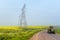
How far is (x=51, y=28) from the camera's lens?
166ft

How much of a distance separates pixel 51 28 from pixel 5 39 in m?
21.3

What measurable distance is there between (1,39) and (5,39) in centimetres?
60

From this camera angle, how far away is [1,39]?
1234 inches

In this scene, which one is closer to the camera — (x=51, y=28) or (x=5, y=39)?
(x=5, y=39)

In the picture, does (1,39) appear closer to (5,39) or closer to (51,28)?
(5,39)

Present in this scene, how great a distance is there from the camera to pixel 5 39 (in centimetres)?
3125

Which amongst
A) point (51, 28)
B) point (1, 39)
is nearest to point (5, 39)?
point (1, 39)

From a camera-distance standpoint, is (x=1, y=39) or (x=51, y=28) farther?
(x=51, y=28)

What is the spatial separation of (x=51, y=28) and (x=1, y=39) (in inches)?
846
